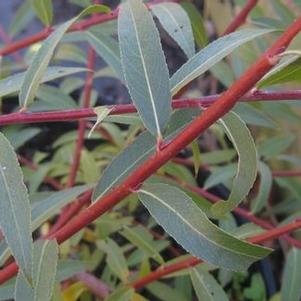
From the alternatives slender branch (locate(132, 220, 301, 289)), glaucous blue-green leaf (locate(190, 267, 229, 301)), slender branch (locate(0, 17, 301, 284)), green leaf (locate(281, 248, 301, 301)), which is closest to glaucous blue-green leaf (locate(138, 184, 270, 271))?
slender branch (locate(0, 17, 301, 284))

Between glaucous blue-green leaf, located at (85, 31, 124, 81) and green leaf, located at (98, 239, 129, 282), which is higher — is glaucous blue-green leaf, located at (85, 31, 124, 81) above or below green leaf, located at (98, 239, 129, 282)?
above

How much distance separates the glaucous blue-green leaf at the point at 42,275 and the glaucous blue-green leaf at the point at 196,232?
0.10 metres

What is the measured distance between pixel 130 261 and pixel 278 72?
60 centimetres

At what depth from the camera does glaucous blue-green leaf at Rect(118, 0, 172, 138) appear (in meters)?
0.49

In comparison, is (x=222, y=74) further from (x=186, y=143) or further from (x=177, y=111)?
(x=186, y=143)

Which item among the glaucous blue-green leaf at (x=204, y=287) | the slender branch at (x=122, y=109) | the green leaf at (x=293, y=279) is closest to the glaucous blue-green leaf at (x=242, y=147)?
the slender branch at (x=122, y=109)

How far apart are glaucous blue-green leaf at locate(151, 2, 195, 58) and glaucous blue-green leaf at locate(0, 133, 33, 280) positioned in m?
0.21

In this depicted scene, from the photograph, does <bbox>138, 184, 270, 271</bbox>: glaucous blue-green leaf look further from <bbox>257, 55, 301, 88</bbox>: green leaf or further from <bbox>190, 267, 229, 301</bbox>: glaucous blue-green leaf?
<bbox>190, 267, 229, 301</bbox>: glaucous blue-green leaf

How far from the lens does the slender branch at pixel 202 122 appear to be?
1.32 ft

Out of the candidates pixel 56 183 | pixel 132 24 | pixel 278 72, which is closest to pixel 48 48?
pixel 132 24

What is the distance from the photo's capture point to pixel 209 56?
1.67 ft

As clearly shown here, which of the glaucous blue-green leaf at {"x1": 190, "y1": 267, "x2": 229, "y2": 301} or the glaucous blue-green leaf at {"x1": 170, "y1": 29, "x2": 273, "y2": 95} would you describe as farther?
the glaucous blue-green leaf at {"x1": 190, "y1": 267, "x2": 229, "y2": 301}

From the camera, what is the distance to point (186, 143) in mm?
440

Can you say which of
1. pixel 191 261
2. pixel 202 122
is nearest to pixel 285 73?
pixel 202 122
